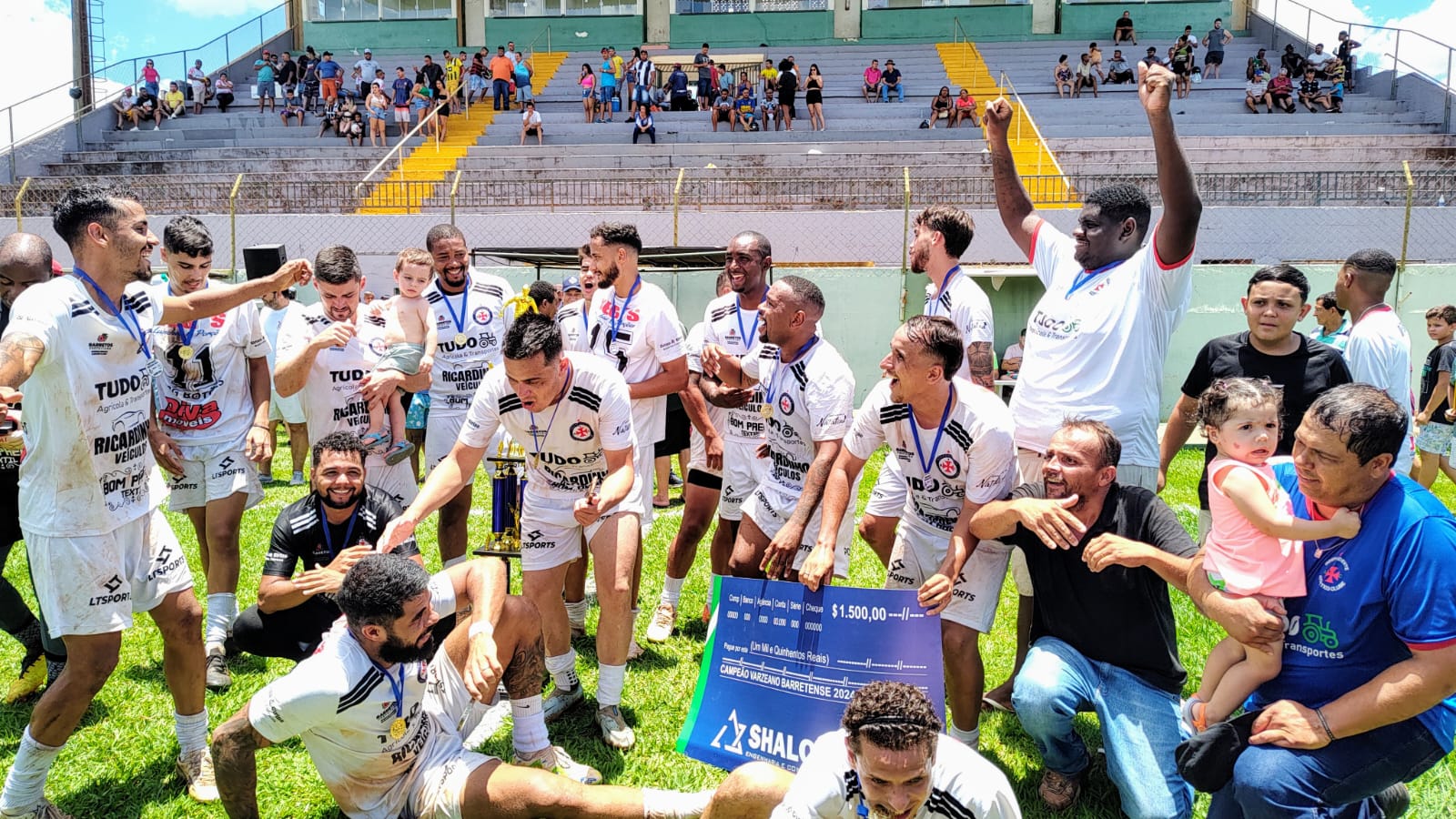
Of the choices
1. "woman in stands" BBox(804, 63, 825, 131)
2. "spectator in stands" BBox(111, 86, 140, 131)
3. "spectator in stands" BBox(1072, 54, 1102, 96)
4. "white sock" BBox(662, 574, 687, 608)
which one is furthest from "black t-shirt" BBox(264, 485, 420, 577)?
"spectator in stands" BBox(111, 86, 140, 131)

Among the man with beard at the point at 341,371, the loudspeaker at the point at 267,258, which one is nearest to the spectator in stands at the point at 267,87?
the loudspeaker at the point at 267,258

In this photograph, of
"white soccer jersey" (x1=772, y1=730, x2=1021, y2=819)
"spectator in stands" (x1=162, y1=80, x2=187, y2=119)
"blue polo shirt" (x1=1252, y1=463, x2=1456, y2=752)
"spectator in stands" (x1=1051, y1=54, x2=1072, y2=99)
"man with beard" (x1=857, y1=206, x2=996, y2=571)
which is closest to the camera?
"white soccer jersey" (x1=772, y1=730, x2=1021, y2=819)

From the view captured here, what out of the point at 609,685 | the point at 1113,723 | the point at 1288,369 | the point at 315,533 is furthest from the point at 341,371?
the point at 1288,369

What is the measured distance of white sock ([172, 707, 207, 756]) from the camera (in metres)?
4.49

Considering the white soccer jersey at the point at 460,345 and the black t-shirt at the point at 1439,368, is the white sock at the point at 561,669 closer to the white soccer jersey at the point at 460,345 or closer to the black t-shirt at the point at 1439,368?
→ the white soccer jersey at the point at 460,345

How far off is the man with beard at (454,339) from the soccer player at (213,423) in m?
1.11

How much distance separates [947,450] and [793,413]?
1.04 meters

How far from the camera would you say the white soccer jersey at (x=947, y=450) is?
4.47 metres

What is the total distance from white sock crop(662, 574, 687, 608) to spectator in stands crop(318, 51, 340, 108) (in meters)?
27.3

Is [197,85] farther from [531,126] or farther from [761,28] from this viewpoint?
[761,28]

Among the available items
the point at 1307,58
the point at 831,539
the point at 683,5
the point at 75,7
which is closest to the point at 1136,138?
the point at 1307,58

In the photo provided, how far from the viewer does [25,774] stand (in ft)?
13.3

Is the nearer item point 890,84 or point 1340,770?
point 1340,770

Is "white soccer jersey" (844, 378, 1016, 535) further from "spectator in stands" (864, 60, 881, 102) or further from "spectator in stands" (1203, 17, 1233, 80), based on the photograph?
"spectator in stands" (1203, 17, 1233, 80)
